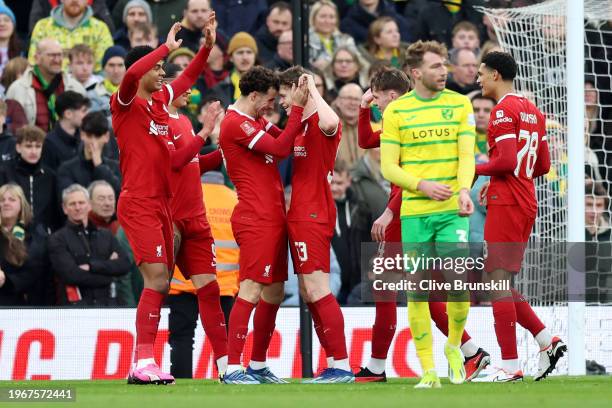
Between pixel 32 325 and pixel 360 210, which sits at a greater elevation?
pixel 360 210

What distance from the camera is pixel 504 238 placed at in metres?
9.22

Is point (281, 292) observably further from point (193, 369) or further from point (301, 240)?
point (193, 369)

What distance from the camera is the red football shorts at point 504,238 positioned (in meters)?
9.18

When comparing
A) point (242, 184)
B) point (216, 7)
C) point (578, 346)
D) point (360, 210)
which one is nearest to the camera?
point (242, 184)

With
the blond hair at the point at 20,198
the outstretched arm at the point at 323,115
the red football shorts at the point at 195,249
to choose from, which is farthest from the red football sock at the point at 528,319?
the blond hair at the point at 20,198

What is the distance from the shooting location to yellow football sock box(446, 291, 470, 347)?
8555 mm

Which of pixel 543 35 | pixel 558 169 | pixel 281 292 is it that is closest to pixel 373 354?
pixel 281 292

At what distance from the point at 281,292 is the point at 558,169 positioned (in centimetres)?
387

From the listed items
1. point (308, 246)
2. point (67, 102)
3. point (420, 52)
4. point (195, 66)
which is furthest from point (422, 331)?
point (67, 102)

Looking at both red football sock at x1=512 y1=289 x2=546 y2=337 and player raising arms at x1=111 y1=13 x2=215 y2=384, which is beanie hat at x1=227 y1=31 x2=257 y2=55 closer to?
player raising arms at x1=111 y1=13 x2=215 y2=384

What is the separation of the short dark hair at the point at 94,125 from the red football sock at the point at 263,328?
5.01m

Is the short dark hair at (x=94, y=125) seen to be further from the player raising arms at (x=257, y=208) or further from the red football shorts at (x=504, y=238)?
the red football shorts at (x=504, y=238)

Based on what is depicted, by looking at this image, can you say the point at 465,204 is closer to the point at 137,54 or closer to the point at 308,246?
the point at 308,246

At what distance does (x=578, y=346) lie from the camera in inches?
438
